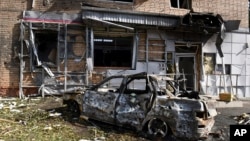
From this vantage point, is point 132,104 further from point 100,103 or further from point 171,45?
point 171,45

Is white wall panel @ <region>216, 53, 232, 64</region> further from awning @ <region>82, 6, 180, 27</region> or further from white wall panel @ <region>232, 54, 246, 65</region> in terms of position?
awning @ <region>82, 6, 180, 27</region>

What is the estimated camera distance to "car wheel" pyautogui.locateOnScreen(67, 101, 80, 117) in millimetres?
11541

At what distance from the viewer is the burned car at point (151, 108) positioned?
29.3 feet

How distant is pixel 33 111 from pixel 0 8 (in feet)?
18.4

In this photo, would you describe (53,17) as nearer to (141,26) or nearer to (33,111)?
(141,26)

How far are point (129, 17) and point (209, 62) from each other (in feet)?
17.4

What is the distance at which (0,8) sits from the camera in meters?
15.2

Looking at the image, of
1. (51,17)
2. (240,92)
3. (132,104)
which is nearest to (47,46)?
(51,17)

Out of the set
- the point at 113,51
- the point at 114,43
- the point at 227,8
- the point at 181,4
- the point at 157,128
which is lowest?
the point at 157,128

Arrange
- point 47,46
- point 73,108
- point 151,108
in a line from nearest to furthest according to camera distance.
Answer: point 151,108, point 73,108, point 47,46

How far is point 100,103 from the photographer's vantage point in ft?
34.4

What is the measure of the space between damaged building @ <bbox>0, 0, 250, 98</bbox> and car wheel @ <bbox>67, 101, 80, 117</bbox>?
3.87 metres

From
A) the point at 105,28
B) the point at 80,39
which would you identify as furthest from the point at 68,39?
the point at 105,28

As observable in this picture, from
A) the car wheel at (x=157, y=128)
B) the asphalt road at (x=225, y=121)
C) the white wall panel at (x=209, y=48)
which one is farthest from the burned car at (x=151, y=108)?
the white wall panel at (x=209, y=48)
